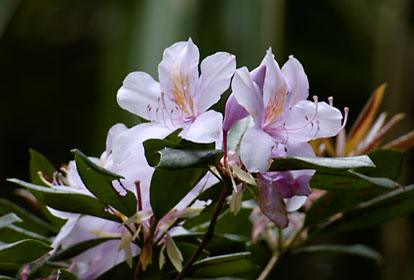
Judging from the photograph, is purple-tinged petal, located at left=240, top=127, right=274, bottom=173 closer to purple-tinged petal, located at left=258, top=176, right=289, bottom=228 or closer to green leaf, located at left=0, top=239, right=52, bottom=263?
purple-tinged petal, located at left=258, top=176, right=289, bottom=228

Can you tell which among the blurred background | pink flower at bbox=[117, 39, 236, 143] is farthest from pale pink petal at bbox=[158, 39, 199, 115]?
the blurred background

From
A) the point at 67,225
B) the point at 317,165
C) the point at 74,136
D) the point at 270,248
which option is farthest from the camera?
the point at 74,136

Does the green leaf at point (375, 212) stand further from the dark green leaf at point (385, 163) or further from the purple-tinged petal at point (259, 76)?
the purple-tinged petal at point (259, 76)

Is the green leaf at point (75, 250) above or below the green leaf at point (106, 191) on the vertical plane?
below

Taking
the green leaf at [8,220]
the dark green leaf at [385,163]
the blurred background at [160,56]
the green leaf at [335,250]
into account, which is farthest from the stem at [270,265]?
the blurred background at [160,56]

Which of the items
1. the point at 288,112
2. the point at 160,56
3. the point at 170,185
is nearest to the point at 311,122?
the point at 288,112

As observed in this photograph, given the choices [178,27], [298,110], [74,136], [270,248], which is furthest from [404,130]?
[74,136]

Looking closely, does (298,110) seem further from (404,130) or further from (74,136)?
(74,136)
